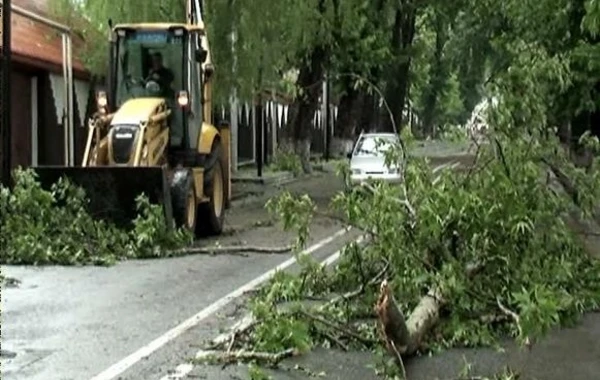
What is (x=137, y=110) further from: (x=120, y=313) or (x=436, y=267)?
(x=436, y=267)

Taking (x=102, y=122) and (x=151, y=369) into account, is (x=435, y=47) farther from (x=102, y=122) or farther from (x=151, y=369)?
(x=151, y=369)

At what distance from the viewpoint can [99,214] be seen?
53.1 ft

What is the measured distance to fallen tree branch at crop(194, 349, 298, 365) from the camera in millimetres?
Result: 8867

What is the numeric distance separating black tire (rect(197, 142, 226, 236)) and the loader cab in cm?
54

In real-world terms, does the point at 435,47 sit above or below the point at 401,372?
above

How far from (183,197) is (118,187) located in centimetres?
112

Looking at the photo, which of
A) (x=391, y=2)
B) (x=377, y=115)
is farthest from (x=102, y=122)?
(x=377, y=115)

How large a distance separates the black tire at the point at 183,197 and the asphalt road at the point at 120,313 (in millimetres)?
750

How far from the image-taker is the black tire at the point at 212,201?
18.5 metres

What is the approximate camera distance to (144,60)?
60.8ft

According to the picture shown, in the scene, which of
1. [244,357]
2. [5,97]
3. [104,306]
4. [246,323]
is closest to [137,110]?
[5,97]

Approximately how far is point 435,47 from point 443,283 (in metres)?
60.5

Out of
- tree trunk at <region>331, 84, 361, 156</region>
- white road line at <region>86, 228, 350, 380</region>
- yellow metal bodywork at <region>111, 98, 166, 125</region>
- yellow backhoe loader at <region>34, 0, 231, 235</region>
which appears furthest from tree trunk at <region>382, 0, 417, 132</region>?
white road line at <region>86, 228, 350, 380</region>

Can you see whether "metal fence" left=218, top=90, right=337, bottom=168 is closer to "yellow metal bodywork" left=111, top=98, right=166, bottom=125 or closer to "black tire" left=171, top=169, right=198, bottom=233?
"yellow metal bodywork" left=111, top=98, right=166, bottom=125
